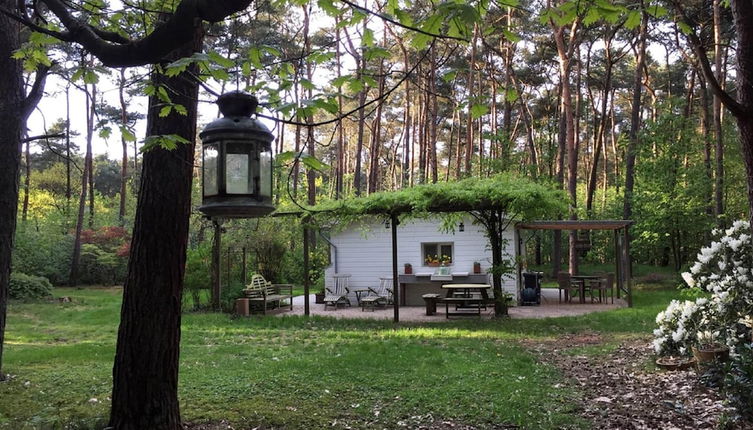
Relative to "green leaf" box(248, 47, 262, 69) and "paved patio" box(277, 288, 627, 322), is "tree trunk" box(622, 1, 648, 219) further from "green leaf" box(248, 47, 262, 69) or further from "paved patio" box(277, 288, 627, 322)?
"green leaf" box(248, 47, 262, 69)

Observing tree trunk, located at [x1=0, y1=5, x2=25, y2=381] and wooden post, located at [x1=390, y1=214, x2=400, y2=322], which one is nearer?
tree trunk, located at [x1=0, y1=5, x2=25, y2=381]

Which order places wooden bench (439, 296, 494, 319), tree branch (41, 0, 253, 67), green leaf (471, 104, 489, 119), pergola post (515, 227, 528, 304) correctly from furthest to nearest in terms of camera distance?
1. pergola post (515, 227, 528, 304)
2. wooden bench (439, 296, 494, 319)
3. green leaf (471, 104, 489, 119)
4. tree branch (41, 0, 253, 67)

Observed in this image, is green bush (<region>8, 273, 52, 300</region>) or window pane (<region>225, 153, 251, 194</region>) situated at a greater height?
window pane (<region>225, 153, 251, 194</region>)

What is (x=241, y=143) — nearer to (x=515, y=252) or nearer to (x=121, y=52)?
(x=121, y=52)

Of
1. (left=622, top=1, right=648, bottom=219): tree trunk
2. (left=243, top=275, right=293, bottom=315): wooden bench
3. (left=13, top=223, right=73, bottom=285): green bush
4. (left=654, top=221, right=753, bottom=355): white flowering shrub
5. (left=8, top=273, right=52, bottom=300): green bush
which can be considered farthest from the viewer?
(left=622, top=1, right=648, bottom=219): tree trunk

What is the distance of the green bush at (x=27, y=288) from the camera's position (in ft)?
51.1

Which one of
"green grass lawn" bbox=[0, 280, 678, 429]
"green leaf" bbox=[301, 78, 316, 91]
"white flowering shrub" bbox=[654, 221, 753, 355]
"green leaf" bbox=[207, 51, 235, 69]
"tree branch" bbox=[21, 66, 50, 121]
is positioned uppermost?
"tree branch" bbox=[21, 66, 50, 121]

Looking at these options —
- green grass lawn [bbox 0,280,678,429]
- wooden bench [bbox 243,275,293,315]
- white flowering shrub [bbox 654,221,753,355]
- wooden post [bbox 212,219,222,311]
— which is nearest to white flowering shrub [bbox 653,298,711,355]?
white flowering shrub [bbox 654,221,753,355]

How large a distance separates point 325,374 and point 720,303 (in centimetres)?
436

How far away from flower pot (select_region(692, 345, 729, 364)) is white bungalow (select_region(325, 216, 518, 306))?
865 cm

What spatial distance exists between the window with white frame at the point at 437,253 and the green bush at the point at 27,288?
1125 centimetres

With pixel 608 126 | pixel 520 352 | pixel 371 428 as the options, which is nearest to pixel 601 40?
pixel 608 126

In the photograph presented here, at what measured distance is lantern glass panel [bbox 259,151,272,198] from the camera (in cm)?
280

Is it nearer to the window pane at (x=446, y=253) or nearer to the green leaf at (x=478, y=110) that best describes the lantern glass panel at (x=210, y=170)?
the green leaf at (x=478, y=110)
